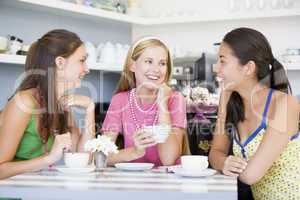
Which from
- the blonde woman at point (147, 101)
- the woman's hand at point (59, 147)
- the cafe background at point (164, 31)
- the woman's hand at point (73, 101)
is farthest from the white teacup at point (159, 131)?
the cafe background at point (164, 31)

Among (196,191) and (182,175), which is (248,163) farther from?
(196,191)

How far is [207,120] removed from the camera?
2.84 meters

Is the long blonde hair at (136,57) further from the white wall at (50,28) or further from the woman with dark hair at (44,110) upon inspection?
the white wall at (50,28)

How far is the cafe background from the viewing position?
278cm

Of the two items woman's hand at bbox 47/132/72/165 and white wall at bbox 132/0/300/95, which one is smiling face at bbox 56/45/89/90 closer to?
woman's hand at bbox 47/132/72/165

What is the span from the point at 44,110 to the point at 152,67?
1.65 feet

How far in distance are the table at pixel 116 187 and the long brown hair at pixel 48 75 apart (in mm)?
396

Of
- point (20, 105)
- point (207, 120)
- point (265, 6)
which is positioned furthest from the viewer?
point (265, 6)

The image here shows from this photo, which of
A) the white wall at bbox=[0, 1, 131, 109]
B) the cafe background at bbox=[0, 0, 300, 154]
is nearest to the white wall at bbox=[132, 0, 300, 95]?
the cafe background at bbox=[0, 0, 300, 154]

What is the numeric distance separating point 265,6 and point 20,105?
2095 mm

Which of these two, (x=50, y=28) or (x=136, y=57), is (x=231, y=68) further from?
(x=50, y=28)

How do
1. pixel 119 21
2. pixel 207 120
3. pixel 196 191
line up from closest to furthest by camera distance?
pixel 196 191, pixel 207 120, pixel 119 21

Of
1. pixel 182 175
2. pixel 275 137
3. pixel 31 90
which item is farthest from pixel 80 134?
pixel 275 137

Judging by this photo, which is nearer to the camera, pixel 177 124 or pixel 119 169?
pixel 119 169
